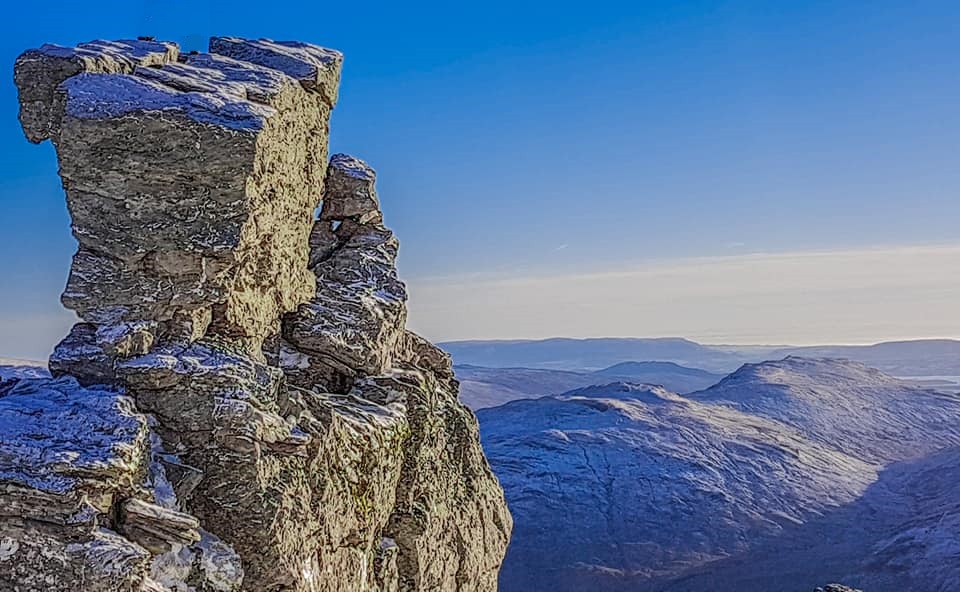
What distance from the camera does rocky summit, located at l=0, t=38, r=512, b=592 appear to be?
41.1 ft

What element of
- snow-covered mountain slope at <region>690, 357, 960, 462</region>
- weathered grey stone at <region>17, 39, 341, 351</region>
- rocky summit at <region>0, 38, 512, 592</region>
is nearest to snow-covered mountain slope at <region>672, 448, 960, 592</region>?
snow-covered mountain slope at <region>690, 357, 960, 462</region>

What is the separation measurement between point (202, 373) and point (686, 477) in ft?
289

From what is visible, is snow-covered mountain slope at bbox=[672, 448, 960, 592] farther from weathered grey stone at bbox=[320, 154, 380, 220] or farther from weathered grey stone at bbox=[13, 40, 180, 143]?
weathered grey stone at bbox=[13, 40, 180, 143]

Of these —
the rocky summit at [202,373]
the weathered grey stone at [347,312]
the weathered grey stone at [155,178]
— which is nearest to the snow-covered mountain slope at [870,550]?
the weathered grey stone at [347,312]

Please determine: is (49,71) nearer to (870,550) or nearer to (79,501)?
(79,501)

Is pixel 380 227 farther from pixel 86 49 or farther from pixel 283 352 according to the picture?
pixel 86 49

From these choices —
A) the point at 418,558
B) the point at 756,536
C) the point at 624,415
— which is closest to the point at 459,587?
the point at 418,558

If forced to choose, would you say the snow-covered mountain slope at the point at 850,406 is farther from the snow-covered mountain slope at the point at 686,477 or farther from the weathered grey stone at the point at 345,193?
the weathered grey stone at the point at 345,193

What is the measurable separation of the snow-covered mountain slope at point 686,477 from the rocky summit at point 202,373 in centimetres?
6019

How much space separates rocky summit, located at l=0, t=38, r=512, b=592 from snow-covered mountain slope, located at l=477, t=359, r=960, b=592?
60195 mm

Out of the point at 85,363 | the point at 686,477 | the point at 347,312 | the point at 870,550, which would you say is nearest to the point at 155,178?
the point at 85,363

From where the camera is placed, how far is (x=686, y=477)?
3792 inches

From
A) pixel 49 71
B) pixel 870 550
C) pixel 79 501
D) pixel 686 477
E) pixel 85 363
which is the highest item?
pixel 49 71

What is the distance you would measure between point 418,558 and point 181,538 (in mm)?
7218
